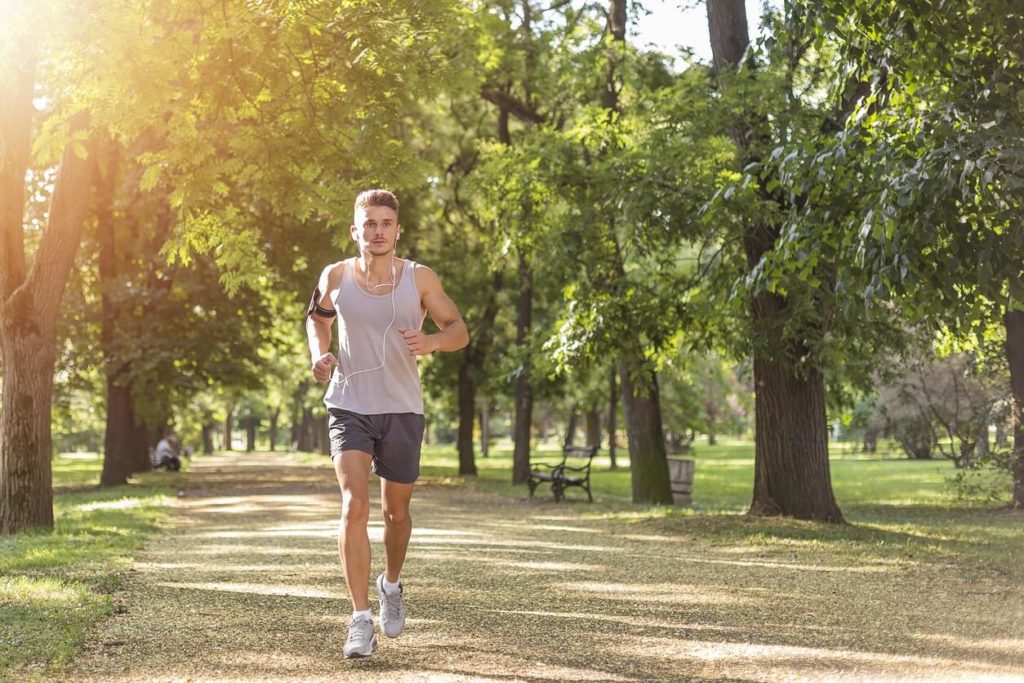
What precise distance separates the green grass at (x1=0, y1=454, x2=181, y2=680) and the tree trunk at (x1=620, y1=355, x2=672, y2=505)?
746cm

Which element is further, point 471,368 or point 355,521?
point 471,368

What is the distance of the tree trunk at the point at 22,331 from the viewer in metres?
12.3

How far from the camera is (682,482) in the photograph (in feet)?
66.7

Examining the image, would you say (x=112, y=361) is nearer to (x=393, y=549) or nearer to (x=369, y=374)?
(x=393, y=549)

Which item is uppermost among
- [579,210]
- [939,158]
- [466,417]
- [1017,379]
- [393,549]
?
[579,210]

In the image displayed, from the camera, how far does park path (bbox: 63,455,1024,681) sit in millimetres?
5551

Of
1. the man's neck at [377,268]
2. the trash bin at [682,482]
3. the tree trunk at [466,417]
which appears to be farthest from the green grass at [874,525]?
the man's neck at [377,268]

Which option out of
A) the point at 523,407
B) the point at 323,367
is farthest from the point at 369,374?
the point at 523,407

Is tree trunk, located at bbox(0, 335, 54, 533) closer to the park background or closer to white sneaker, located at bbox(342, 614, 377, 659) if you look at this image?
the park background

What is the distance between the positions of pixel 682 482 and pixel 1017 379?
18.3 ft

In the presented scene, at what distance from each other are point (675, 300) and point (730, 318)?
76 cm

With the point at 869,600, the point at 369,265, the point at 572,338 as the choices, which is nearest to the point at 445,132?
the point at 572,338

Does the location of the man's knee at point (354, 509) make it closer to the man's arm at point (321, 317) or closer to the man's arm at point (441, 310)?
the man's arm at point (321, 317)

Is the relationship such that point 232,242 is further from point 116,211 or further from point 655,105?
point 116,211
